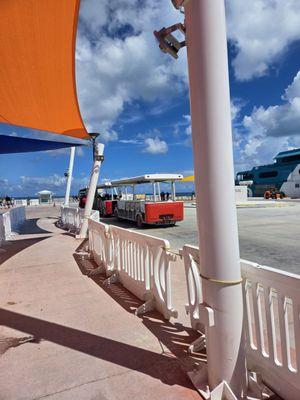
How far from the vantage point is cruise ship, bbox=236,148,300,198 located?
55812mm

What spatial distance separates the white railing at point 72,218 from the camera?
44.3 feet

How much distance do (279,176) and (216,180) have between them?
63.8 metres

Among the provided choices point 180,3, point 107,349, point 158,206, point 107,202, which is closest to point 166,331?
point 107,349

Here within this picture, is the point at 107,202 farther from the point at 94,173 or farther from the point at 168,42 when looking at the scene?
the point at 168,42

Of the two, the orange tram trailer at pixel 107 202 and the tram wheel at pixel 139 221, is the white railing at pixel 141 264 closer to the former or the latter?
the tram wheel at pixel 139 221

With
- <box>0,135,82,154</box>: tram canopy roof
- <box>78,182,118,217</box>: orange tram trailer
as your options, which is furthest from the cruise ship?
<box>0,135,82,154</box>: tram canopy roof

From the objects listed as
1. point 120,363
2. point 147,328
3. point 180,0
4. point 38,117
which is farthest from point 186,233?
point 180,0

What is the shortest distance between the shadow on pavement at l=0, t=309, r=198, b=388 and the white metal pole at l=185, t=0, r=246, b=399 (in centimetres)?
55

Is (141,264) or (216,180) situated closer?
(216,180)

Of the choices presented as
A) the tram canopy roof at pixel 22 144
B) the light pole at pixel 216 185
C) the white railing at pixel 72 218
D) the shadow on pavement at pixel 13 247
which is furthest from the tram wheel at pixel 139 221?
the light pole at pixel 216 185

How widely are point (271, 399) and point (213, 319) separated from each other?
31.2 inches

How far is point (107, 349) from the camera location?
3514 millimetres

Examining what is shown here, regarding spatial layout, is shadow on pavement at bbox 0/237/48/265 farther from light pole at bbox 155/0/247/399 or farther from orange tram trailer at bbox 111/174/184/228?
light pole at bbox 155/0/247/399

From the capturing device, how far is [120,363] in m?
3.22
